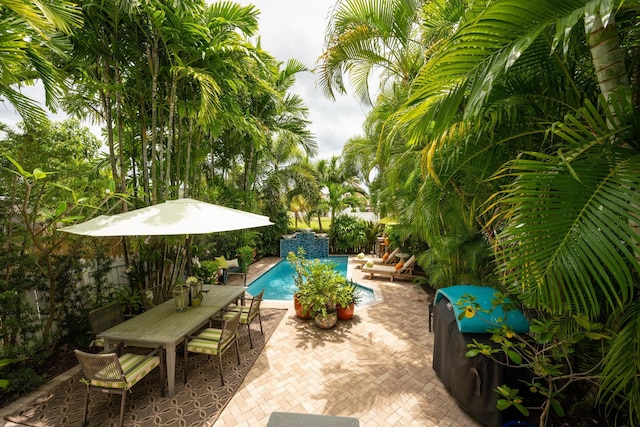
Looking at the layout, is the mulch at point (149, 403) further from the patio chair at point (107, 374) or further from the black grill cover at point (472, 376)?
the black grill cover at point (472, 376)

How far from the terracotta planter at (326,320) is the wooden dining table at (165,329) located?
2029 mm

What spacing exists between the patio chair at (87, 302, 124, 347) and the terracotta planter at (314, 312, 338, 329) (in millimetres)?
3661

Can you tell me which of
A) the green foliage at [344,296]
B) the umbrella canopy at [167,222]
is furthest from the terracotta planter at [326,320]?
the umbrella canopy at [167,222]

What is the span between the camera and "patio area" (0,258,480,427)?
318cm

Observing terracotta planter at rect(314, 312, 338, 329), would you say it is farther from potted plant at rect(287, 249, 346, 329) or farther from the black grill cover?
the black grill cover

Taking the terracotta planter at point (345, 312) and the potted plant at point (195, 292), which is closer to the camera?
the potted plant at point (195, 292)

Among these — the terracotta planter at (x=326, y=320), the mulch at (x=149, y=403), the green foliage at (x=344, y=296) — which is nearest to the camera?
the mulch at (x=149, y=403)

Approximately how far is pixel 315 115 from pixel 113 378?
1155 cm

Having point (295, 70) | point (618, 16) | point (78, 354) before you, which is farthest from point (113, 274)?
point (295, 70)

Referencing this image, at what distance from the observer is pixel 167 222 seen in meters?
3.41

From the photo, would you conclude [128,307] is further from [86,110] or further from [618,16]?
[618,16]

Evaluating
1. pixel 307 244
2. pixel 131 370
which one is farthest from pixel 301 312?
pixel 307 244

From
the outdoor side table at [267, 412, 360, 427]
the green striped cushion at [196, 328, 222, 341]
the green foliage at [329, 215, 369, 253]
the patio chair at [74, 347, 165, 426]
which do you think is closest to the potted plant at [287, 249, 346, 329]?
the green striped cushion at [196, 328, 222, 341]

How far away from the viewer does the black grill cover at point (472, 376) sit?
2.87 meters
